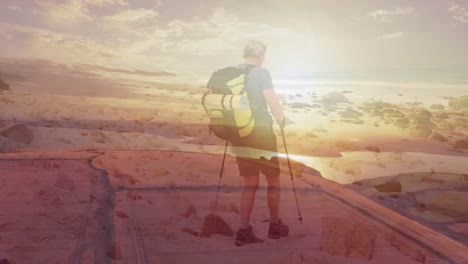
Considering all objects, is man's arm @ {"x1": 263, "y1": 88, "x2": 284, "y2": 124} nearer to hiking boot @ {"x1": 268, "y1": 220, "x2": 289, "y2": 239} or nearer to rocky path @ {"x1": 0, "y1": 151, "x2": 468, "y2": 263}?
hiking boot @ {"x1": 268, "y1": 220, "x2": 289, "y2": 239}

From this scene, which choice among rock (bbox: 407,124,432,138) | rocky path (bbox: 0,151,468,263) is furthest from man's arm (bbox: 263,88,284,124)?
rock (bbox: 407,124,432,138)

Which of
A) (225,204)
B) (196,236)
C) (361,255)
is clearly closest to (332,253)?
(361,255)

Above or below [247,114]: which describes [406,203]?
below

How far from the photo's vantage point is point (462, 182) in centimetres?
999

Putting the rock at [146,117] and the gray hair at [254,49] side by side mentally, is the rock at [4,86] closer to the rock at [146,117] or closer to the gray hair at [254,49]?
the rock at [146,117]

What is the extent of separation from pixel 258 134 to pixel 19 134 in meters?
12.2

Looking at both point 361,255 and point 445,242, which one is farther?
point 445,242

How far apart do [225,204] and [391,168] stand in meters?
8.25

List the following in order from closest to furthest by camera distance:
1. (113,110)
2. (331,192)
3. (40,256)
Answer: (40,256), (331,192), (113,110)

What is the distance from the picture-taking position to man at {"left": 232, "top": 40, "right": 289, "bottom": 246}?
179 inches

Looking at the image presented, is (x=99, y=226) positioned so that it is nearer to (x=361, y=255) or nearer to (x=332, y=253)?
(x=332, y=253)

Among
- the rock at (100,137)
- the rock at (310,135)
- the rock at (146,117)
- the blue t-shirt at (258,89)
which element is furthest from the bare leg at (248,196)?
the rock at (146,117)

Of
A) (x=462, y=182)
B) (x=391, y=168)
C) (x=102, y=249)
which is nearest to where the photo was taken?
(x=102, y=249)

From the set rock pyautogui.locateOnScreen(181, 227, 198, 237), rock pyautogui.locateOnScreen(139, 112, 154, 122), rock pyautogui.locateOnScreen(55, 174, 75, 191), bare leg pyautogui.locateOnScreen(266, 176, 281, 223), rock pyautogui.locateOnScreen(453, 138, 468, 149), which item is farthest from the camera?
rock pyautogui.locateOnScreen(139, 112, 154, 122)
